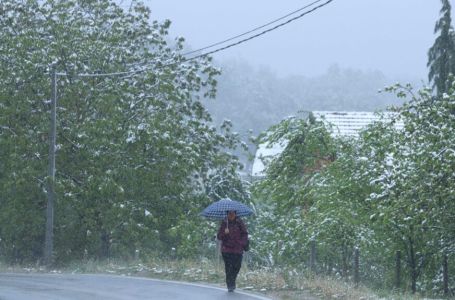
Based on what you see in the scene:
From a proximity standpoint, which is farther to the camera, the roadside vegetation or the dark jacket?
the roadside vegetation

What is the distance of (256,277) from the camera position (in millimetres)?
17312

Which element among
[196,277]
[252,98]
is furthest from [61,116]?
[252,98]

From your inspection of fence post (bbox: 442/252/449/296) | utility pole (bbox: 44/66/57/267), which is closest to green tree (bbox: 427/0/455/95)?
fence post (bbox: 442/252/449/296)

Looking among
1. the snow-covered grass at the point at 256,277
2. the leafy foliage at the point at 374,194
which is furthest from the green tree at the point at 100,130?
the snow-covered grass at the point at 256,277

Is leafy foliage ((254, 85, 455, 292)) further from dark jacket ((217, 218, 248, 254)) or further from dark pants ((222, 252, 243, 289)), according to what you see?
dark pants ((222, 252, 243, 289))

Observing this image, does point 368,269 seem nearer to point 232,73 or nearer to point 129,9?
point 129,9

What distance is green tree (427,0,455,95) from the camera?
116ft

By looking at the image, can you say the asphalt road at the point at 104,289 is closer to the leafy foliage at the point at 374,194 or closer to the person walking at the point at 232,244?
the person walking at the point at 232,244

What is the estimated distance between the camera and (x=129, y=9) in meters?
34.0

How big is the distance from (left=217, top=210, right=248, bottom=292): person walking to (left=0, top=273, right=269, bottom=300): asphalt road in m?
0.34

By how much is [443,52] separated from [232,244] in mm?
21948

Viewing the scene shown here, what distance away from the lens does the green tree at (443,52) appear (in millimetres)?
35375

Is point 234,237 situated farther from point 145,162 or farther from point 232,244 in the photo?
point 145,162

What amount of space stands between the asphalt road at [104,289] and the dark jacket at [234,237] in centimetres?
77
